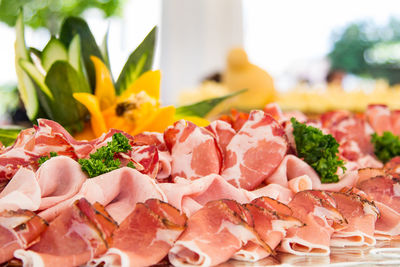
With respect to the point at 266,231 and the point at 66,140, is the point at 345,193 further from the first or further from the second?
the point at 66,140

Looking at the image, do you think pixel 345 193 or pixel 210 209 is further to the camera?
pixel 345 193

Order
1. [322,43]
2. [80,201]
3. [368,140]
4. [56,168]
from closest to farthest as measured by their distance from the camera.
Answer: [80,201], [56,168], [368,140], [322,43]

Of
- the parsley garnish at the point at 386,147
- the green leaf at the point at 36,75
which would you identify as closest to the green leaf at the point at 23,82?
the green leaf at the point at 36,75

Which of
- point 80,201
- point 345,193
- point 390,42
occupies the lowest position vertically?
point 390,42

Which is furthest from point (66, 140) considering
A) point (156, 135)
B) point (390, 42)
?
point (390, 42)

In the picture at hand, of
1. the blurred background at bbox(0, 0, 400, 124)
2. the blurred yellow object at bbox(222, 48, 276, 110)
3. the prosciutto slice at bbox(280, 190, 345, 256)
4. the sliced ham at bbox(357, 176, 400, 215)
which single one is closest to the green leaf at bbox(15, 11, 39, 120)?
the prosciutto slice at bbox(280, 190, 345, 256)

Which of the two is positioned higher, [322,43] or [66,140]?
[66,140]

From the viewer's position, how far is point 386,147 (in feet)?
4.91

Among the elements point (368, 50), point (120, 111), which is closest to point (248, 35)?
point (368, 50)

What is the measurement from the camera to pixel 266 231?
0.88 meters

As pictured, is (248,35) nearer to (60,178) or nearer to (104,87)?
(104,87)

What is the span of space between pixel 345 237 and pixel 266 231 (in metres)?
0.22

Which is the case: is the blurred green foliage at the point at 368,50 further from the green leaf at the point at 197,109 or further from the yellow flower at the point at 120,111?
the yellow flower at the point at 120,111

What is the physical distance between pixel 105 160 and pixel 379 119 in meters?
1.13
